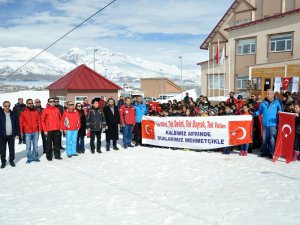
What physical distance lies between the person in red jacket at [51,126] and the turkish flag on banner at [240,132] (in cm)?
534

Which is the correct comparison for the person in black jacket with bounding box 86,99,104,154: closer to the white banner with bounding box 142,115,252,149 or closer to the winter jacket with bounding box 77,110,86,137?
the winter jacket with bounding box 77,110,86,137

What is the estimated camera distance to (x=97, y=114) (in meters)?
9.80

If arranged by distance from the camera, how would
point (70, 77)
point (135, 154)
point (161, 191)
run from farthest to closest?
point (70, 77), point (135, 154), point (161, 191)

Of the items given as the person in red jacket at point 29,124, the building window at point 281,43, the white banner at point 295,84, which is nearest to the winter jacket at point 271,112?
the person in red jacket at point 29,124

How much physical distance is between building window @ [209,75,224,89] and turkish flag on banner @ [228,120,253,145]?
21.2 metres

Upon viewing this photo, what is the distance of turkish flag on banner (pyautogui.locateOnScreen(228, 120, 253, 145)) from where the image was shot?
8.79 meters

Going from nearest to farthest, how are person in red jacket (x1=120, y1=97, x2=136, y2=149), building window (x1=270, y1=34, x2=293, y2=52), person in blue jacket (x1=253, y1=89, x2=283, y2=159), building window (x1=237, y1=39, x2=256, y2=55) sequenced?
person in blue jacket (x1=253, y1=89, x2=283, y2=159) < person in red jacket (x1=120, y1=97, x2=136, y2=149) < building window (x1=270, y1=34, x2=293, y2=52) < building window (x1=237, y1=39, x2=256, y2=55)

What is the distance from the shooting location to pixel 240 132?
29.2ft

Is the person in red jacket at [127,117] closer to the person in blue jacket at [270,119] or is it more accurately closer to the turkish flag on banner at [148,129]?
the turkish flag on banner at [148,129]

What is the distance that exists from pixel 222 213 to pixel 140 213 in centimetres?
132

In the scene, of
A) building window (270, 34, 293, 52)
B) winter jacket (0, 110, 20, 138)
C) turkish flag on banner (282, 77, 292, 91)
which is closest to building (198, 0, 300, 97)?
building window (270, 34, 293, 52)

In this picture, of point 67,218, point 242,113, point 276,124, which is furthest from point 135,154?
point 67,218

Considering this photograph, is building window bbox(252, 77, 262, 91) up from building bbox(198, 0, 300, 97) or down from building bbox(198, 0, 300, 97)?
down

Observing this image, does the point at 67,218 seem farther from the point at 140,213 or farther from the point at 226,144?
the point at 226,144
